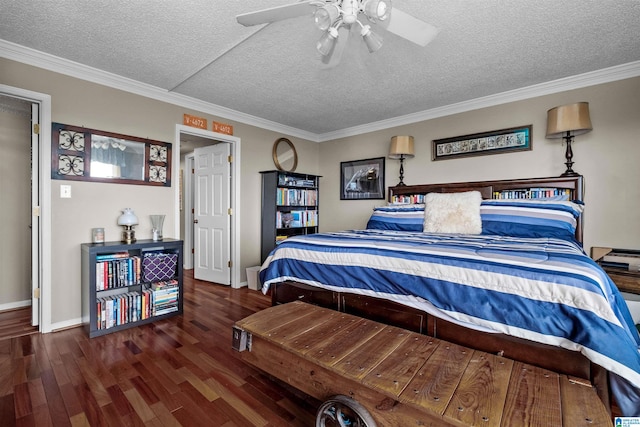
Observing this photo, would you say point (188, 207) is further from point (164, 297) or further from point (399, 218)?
point (399, 218)

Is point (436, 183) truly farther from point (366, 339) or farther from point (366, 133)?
point (366, 339)

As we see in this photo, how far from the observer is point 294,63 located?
2592 mm

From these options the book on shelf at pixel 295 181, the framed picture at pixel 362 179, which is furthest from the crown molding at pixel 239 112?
the book on shelf at pixel 295 181

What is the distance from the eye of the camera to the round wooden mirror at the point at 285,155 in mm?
4449

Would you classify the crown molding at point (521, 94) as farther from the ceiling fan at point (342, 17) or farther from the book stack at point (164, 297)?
the book stack at point (164, 297)

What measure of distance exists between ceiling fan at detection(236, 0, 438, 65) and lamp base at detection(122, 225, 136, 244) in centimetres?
227

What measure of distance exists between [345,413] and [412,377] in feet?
1.00

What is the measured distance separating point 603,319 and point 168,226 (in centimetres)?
356

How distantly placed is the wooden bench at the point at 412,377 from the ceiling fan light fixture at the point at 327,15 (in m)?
1.65

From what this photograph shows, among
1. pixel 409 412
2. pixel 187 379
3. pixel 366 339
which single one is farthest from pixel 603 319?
pixel 187 379

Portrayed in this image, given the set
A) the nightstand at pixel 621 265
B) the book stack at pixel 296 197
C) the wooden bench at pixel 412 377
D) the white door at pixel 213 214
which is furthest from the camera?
the book stack at pixel 296 197

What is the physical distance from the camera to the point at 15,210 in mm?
3168

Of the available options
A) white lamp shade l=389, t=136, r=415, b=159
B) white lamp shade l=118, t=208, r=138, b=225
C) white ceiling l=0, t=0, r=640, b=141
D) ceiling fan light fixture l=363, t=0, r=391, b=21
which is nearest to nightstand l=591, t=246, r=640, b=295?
white ceiling l=0, t=0, r=640, b=141

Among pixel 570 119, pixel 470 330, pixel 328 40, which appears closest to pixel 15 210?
pixel 328 40
